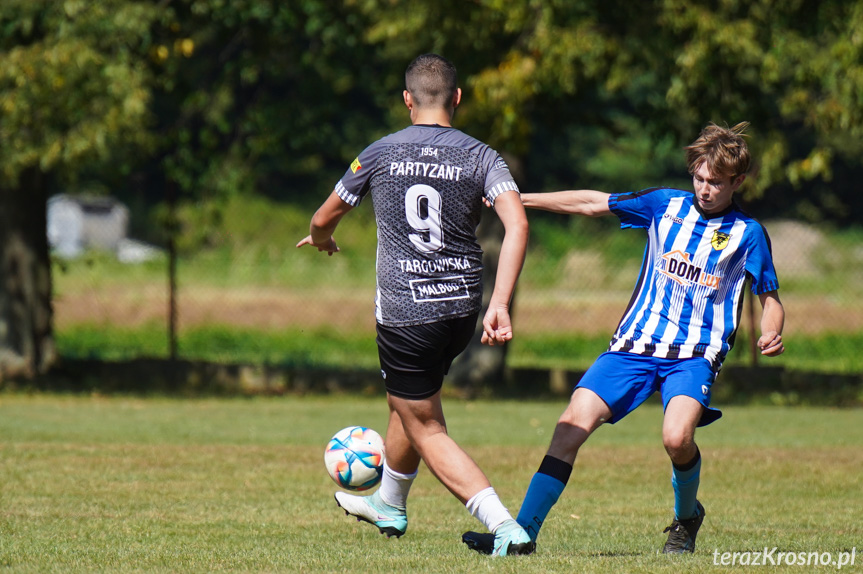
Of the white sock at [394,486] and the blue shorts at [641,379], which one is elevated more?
the blue shorts at [641,379]

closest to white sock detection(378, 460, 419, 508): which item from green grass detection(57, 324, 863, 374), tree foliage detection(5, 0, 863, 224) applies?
tree foliage detection(5, 0, 863, 224)

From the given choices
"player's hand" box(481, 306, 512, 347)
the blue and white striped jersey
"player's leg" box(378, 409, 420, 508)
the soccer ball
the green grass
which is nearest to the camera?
"player's hand" box(481, 306, 512, 347)

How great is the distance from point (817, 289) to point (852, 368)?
12.7ft

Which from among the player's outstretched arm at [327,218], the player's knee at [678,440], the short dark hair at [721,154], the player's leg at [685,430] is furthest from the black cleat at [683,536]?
the player's outstretched arm at [327,218]

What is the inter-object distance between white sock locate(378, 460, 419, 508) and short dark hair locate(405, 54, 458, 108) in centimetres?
173

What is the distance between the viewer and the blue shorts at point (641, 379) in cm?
490

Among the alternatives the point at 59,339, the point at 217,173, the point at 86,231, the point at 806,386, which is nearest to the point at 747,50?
the point at 806,386

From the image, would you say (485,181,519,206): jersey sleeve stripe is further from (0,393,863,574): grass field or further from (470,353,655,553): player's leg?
(0,393,863,574): grass field

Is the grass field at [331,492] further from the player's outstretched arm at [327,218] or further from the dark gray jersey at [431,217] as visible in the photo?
the player's outstretched arm at [327,218]

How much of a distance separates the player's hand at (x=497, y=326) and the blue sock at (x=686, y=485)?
1.21 meters

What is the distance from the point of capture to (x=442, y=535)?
557 centimetres

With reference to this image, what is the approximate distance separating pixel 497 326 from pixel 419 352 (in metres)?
0.43

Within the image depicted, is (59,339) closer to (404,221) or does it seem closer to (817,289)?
(817,289)

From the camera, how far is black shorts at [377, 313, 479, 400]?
15.1ft
